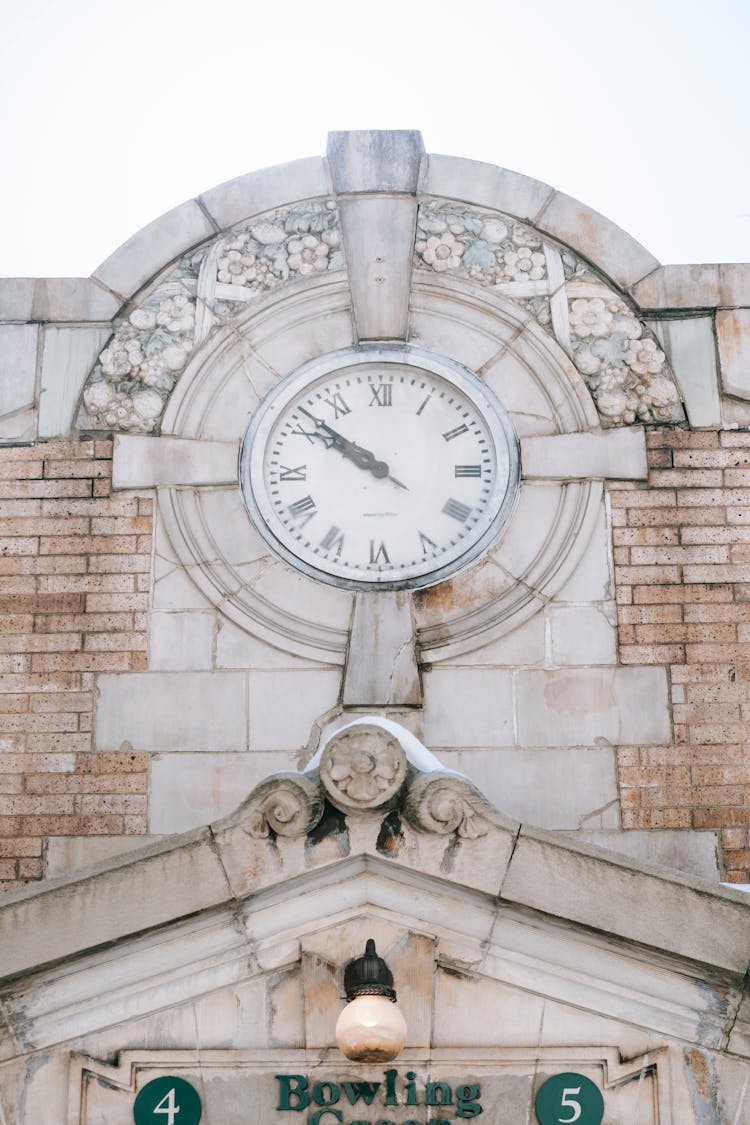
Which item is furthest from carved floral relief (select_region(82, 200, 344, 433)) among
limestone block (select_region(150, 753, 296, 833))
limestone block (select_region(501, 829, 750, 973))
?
limestone block (select_region(501, 829, 750, 973))

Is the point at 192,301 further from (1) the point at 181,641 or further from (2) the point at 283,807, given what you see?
(2) the point at 283,807

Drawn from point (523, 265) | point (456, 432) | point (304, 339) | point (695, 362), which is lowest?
point (456, 432)

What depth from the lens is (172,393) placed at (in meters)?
11.1

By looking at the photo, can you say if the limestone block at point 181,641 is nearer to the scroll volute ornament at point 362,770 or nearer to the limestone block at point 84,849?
the limestone block at point 84,849

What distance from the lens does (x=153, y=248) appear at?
1143 cm

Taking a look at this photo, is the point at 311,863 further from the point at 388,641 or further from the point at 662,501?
the point at 662,501

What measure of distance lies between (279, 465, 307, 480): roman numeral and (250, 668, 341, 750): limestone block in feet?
4.09

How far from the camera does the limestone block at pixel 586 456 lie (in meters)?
10.9

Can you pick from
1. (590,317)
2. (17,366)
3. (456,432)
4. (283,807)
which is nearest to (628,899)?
(283,807)

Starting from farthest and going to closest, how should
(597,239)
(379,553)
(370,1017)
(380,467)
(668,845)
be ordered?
(597,239) < (380,467) < (379,553) < (668,845) < (370,1017)

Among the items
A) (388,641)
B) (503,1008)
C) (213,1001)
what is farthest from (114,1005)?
(388,641)

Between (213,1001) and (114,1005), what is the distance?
0.45 metres

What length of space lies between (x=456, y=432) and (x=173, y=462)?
180 cm

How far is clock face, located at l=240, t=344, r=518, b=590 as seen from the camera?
10.9 metres
